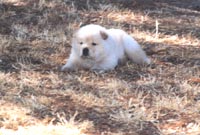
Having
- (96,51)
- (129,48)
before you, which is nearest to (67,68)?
(96,51)

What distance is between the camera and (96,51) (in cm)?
655

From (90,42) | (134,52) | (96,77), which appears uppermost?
(90,42)


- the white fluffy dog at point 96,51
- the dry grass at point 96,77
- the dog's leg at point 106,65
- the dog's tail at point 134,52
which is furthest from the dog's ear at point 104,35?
the dog's tail at point 134,52

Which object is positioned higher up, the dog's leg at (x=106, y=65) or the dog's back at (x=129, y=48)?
the dog's back at (x=129, y=48)

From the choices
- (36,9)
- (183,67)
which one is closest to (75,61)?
(183,67)

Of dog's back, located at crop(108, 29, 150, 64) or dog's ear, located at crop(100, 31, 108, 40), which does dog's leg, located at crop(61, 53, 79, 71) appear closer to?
dog's ear, located at crop(100, 31, 108, 40)

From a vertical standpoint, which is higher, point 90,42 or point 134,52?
point 90,42

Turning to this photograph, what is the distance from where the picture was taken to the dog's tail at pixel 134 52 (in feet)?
22.6

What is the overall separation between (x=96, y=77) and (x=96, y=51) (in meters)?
0.37

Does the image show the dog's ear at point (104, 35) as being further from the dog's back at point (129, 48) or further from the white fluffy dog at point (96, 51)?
the dog's back at point (129, 48)

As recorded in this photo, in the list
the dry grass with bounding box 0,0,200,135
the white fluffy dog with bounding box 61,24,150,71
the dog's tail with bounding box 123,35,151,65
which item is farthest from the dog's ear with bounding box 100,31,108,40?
the dog's tail with bounding box 123,35,151,65

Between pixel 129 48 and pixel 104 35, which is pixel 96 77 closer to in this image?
pixel 104 35

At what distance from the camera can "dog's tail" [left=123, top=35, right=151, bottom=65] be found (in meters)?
6.90

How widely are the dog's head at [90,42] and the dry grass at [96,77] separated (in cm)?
23
